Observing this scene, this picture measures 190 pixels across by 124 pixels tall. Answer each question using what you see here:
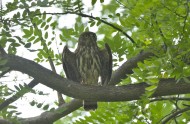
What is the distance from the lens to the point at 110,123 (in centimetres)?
417

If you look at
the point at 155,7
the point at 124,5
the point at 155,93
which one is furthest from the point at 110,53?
the point at 155,7

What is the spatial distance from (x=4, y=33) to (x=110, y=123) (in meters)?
1.32

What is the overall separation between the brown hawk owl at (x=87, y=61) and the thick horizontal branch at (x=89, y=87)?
70.3 inches

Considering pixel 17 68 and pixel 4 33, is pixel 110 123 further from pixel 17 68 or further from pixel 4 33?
pixel 4 33

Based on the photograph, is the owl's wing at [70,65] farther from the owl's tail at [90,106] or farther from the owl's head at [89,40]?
the owl's tail at [90,106]

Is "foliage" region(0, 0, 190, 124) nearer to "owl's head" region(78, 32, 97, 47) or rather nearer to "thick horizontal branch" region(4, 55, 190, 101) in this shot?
"thick horizontal branch" region(4, 55, 190, 101)

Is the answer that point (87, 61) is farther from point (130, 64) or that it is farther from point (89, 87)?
point (89, 87)

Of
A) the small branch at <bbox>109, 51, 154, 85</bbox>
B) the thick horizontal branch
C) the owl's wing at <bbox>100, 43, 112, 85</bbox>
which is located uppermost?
the owl's wing at <bbox>100, 43, 112, 85</bbox>

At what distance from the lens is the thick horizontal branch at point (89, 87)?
3711 mm

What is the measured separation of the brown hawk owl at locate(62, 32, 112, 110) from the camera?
5.81m

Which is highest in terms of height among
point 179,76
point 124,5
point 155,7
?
point 124,5

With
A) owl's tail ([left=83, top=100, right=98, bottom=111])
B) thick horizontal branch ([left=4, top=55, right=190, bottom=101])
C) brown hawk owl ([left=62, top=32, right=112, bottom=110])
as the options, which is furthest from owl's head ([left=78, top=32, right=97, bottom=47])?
thick horizontal branch ([left=4, top=55, right=190, bottom=101])

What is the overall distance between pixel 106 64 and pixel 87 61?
428mm

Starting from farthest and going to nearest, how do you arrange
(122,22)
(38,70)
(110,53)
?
(110,53) < (122,22) < (38,70)
